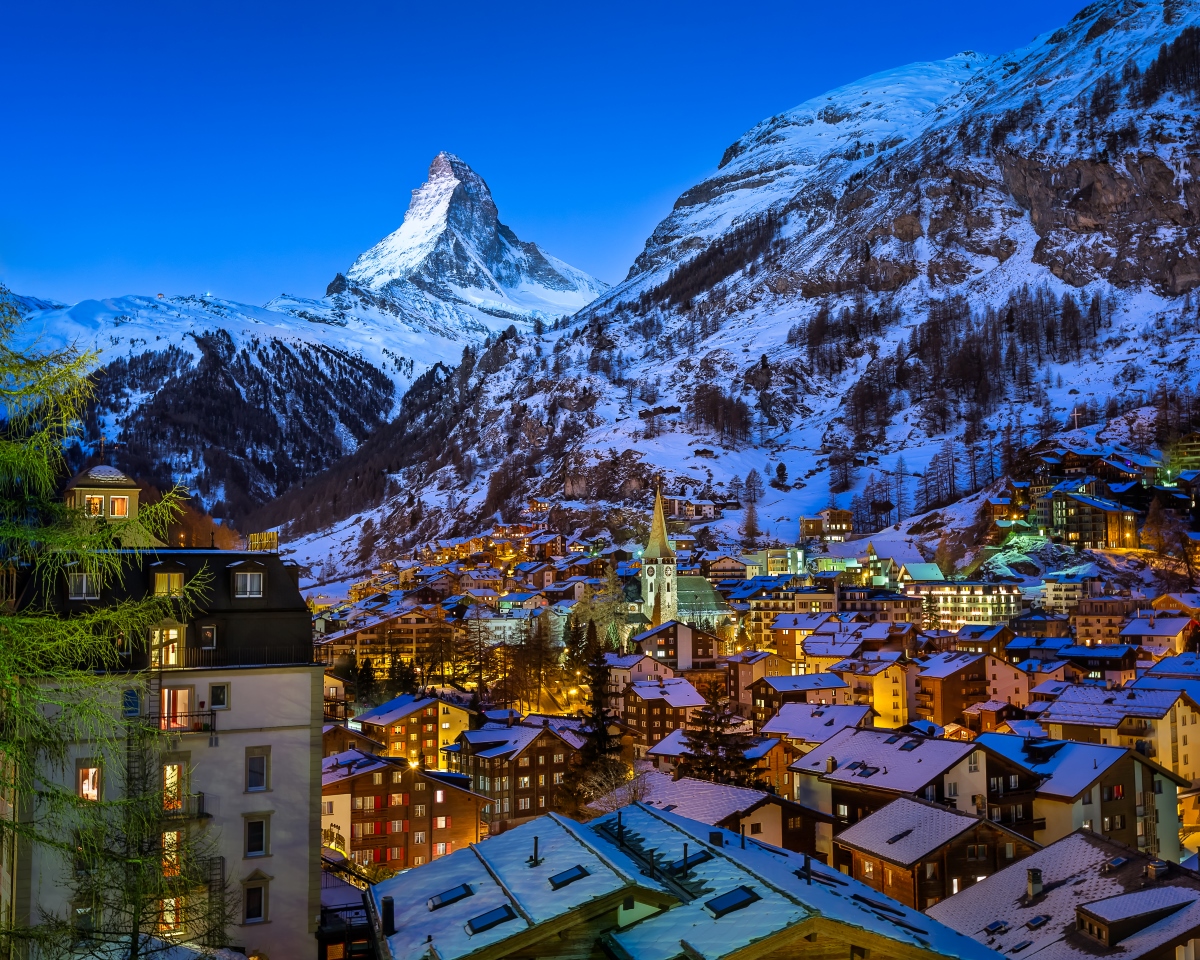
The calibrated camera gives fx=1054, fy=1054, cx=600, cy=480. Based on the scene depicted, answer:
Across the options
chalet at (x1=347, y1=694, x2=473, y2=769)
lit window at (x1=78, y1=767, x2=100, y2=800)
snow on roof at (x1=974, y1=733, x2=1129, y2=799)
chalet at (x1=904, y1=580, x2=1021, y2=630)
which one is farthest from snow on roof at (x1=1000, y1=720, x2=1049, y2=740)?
chalet at (x1=904, y1=580, x2=1021, y2=630)

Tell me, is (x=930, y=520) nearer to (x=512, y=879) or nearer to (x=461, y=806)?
(x=461, y=806)

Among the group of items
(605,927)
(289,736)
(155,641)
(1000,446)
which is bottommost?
(605,927)

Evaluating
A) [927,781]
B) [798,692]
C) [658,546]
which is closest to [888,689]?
[798,692]

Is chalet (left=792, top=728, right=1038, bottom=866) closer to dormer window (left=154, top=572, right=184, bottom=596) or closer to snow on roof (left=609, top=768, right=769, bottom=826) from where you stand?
snow on roof (left=609, top=768, right=769, bottom=826)

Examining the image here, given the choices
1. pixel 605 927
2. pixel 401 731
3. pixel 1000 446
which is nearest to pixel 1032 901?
pixel 605 927

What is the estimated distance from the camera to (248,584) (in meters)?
19.5

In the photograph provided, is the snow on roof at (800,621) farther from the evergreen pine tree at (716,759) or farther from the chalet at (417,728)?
the evergreen pine tree at (716,759)

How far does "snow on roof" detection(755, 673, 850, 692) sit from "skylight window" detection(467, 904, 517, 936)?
179ft

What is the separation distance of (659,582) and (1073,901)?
3481 inches

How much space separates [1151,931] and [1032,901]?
339cm

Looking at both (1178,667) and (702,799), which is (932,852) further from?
(1178,667)

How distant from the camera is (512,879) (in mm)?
18312

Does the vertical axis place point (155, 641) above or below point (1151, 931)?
above

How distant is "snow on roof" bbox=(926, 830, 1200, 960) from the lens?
812 inches
